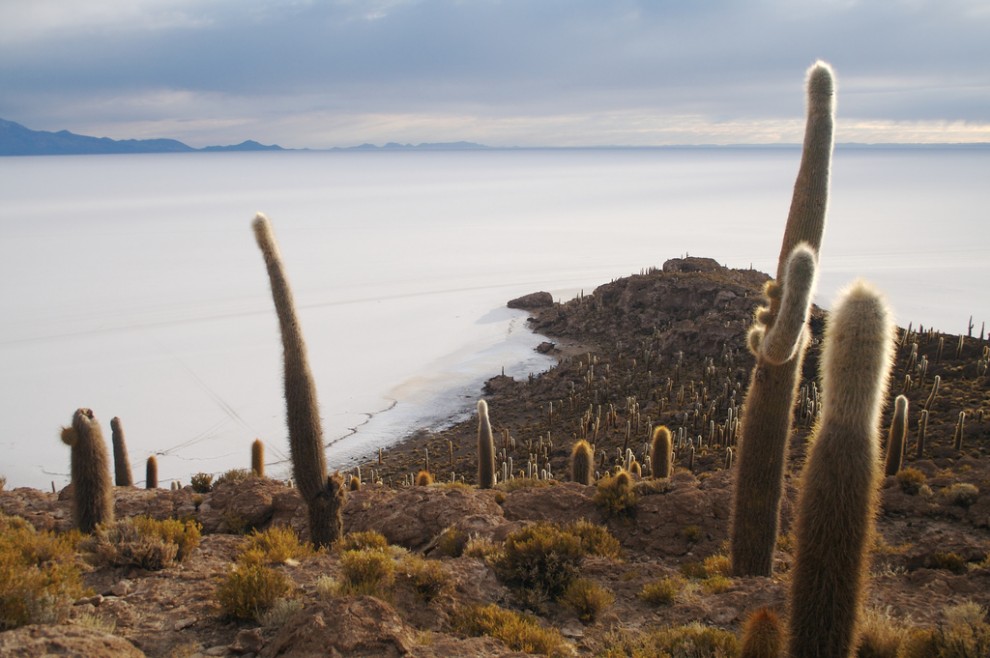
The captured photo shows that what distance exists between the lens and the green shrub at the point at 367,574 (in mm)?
6684

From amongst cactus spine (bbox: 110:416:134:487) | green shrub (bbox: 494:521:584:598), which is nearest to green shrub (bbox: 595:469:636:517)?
green shrub (bbox: 494:521:584:598)

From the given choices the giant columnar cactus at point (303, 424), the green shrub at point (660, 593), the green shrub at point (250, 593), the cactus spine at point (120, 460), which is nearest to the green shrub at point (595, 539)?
the green shrub at point (660, 593)

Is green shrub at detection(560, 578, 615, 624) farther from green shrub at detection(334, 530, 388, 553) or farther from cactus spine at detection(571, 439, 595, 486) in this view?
cactus spine at detection(571, 439, 595, 486)

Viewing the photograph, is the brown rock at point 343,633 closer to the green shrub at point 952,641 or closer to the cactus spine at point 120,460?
the green shrub at point 952,641

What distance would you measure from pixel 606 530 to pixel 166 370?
2454 cm

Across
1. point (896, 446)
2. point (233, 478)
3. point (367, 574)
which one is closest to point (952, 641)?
point (367, 574)

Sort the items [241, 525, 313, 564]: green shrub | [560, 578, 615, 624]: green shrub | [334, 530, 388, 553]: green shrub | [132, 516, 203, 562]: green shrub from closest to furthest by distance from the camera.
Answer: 1. [560, 578, 615, 624]: green shrub
2. [241, 525, 313, 564]: green shrub
3. [132, 516, 203, 562]: green shrub
4. [334, 530, 388, 553]: green shrub

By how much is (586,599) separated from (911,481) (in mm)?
7007

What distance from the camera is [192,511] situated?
38.4ft

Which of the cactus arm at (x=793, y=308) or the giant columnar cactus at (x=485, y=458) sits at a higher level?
the cactus arm at (x=793, y=308)

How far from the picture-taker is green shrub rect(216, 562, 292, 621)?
649 cm

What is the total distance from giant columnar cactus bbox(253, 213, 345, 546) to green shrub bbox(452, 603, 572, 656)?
3.44 m

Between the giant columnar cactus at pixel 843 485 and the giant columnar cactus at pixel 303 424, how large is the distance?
6.19 metres

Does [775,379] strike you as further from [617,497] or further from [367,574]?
[367,574]
